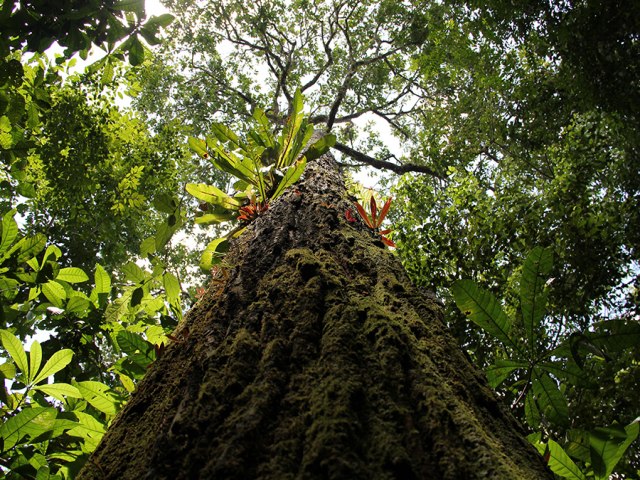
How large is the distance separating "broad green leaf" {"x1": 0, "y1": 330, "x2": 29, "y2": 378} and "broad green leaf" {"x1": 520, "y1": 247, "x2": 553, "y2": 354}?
6.83 ft

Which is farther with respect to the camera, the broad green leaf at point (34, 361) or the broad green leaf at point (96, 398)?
the broad green leaf at point (34, 361)

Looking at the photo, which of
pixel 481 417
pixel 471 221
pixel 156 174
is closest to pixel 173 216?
pixel 481 417

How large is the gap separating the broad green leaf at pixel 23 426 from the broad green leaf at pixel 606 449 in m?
1.91

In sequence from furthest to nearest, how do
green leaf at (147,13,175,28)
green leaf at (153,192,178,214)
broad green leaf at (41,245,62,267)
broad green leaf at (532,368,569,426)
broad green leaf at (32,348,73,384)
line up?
1. broad green leaf at (41,245,62,267)
2. green leaf at (147,13,175,28)
3. broad green leaf at (32,348,73,384)
4. green leaf at (153,192,178,214)
5. broad green leaf at (532,368,569,426)

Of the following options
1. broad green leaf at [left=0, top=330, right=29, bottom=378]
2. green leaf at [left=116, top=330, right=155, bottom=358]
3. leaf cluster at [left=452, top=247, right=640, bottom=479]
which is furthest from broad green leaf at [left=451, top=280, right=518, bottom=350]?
broad green leaf at [left=0, top=330, right=29, bottom=378]

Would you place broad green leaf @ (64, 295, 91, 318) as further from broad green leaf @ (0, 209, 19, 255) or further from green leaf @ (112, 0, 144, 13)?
green leaf @ (112, 0, 144, 13)

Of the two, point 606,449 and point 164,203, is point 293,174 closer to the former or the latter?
point 164,203

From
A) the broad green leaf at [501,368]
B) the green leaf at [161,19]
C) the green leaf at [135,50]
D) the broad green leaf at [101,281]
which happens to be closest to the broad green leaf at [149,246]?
the broad green leaf at [101,281]

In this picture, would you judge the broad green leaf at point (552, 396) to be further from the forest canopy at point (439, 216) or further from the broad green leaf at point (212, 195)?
the broad green leaf at point (212, 195)

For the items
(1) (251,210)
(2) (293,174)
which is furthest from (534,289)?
(1) (251,210)

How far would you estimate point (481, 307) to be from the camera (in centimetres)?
120

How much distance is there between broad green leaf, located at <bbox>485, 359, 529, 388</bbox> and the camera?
1.30m

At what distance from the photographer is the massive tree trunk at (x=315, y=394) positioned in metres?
0.57

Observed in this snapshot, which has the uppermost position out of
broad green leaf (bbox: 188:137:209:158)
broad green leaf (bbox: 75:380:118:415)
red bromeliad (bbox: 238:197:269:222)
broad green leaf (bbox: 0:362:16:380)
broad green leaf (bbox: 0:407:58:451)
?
broad green leaf (bbox: 188:137:209:158)
